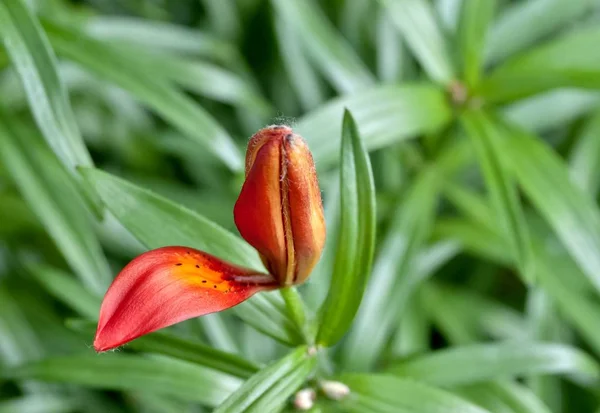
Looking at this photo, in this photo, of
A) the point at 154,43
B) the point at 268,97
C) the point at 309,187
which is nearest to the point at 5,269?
the point at 154,43

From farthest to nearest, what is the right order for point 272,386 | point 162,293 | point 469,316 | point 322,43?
1. point 469,316
2. point 322,43
3. point 272,386
4. point 162,293

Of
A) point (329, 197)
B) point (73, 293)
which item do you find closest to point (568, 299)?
point (329, 197)

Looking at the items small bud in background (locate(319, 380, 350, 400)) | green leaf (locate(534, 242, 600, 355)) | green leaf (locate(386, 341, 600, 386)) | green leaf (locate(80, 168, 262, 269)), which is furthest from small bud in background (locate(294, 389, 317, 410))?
green leaf (locate(534, 242, 600, 355))

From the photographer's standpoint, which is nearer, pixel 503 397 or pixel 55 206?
→ pixel 55 206

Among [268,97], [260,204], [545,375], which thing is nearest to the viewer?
[260,204]

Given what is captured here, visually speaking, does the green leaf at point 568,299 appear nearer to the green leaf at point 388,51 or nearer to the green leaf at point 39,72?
the green leaf at point 388,51

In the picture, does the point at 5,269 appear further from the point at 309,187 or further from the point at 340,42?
the point at 309,187

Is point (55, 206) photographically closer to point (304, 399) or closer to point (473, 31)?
point (304, 399)

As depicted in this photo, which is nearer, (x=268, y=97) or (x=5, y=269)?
(x=5, y=269)

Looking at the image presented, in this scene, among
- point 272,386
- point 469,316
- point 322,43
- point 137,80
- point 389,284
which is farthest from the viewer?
point 469,316
